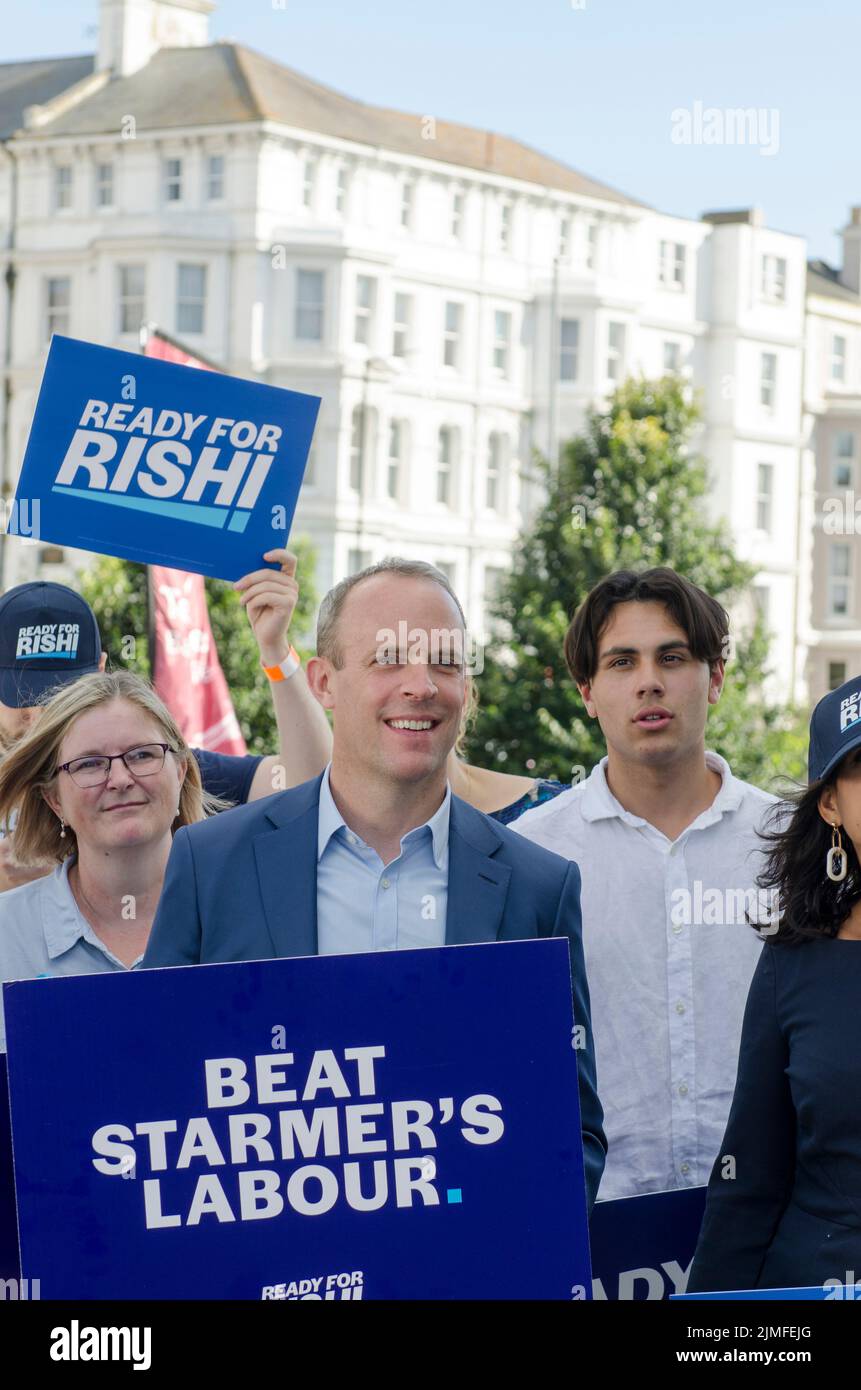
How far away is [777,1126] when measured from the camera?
3.31 m

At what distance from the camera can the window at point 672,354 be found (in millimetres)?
65438

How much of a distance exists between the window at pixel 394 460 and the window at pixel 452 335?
284cm

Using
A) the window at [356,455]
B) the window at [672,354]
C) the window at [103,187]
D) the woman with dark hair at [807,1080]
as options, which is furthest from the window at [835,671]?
the woman with dark hair at [807,1080]

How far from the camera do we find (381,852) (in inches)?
144

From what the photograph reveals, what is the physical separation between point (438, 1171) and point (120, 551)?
7.04ft

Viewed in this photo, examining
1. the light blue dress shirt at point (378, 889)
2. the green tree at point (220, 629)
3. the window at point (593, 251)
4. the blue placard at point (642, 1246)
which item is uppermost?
the window at point (593, 251)

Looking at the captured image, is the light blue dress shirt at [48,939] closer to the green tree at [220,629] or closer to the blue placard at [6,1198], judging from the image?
the blue placard at [6,1198]

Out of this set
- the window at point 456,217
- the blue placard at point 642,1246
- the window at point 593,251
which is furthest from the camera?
the window at point 593,251

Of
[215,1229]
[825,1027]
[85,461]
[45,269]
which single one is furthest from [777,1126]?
[45,269]

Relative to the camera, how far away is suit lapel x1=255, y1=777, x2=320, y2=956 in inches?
139

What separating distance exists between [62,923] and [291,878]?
2.34 feet

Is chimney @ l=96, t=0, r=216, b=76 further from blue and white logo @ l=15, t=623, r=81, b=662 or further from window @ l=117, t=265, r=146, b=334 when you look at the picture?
blue and white logo @ l=15, t=623, r=81, b=662

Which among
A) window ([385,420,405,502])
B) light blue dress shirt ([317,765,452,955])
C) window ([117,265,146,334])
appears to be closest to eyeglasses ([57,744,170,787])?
light blue dress shirt ([317,765,452,955])

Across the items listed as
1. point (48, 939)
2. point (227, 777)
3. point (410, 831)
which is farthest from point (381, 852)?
point (227, 777)
